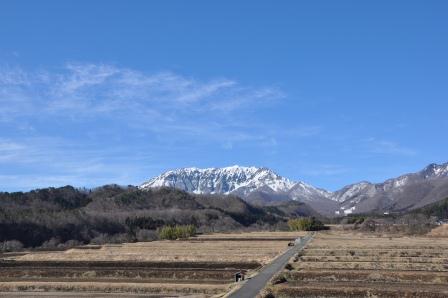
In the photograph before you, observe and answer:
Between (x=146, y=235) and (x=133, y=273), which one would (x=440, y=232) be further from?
(x=133, y=273)

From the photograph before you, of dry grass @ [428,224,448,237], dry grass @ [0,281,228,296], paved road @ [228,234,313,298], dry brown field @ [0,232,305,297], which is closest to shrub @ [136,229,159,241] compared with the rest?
dry grass @ [428,224,448,237]

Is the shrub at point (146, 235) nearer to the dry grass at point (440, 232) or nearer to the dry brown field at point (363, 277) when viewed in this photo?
the dry grass at point (440, 232)

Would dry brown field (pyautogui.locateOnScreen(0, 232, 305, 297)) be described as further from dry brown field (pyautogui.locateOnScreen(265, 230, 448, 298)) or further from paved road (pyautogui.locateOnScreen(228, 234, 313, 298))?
dry brown field (pyautogui.locateOnScreen(265, 230, 448, 298))

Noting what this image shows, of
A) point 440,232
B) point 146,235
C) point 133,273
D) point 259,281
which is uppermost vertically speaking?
point 146,235

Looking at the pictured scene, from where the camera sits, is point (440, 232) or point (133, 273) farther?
point (440, 232)

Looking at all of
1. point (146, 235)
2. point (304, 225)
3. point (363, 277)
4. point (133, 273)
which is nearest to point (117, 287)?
point (133, 273)

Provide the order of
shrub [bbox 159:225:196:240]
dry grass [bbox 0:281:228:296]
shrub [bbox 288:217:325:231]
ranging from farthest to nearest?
1. shrub [bbox 288:217:325:231]
2. shrub [bbox 159:225:196:240]
3. dry grass [bbox 0:281:228:296]

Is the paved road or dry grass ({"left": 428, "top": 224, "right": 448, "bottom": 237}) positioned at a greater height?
dry grass ({"left": 428, "top": 224, "right": 448, "bottom": 237})

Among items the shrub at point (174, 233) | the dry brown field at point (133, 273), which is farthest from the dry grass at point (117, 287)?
the shrub at point (174, 233)

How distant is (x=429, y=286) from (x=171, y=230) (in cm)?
10260

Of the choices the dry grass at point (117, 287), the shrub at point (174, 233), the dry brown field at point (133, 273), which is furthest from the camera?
the shrub at point (174, 233)

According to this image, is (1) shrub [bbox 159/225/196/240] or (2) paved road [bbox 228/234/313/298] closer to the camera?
(2) paved road [bbox 228/234/313/298]

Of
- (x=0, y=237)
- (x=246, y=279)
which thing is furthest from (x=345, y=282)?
(x=0, y=237)

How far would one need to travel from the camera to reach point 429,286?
42.4 m
